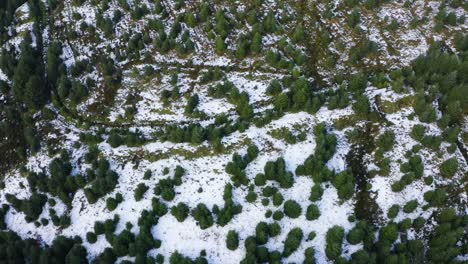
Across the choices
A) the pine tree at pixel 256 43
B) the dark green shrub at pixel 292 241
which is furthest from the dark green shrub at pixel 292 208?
the pine tree at pixel 256 43

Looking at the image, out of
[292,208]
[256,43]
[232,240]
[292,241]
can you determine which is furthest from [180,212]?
[256,43]

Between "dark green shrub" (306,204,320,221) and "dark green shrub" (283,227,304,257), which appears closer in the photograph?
"dark green shrub" (283,227,304,257)

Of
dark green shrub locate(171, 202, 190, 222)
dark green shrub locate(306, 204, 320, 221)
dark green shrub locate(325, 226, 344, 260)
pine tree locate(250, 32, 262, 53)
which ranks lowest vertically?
dark green shrub locate(325, 226, 344, 260)

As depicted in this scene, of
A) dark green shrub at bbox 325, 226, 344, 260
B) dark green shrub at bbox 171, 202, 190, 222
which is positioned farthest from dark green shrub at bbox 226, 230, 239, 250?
dark green shrub at bbox 325, 226, 344, 260

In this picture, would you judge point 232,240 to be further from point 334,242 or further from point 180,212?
point 334,242

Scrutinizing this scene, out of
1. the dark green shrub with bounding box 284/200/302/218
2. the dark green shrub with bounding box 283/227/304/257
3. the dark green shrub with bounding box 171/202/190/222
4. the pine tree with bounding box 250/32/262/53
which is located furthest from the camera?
the pine tree with bounding box 250/32/262/53

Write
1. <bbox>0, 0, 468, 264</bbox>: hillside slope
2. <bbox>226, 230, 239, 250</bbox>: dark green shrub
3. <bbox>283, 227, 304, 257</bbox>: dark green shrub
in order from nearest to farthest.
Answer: <bbox>283, 227, 304, 257</bbox>: dark green shrub, <bbox>226, 230, 239, 250</bbox>: dark green shrub, <bbox>0, 0, 468, 264</bbox>: hillside slope

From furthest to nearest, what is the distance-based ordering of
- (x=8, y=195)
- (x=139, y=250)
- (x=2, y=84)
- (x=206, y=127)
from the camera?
(x=2, y=84)
(x=206, y=127)
(x=8, y=195)
(x=139, y=250)

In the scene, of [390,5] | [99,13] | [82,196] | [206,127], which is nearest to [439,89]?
[390,5]

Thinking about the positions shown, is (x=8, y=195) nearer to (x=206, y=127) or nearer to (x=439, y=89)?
(x=206, y=127)

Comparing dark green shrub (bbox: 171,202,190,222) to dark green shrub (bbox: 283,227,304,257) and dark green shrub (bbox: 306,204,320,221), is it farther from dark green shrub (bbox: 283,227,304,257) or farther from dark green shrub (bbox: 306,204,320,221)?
dark green shrub (bbox: 306,204,320,221)

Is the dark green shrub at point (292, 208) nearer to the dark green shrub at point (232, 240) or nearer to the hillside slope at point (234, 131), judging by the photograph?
the hillside slope at point (234, 131)
